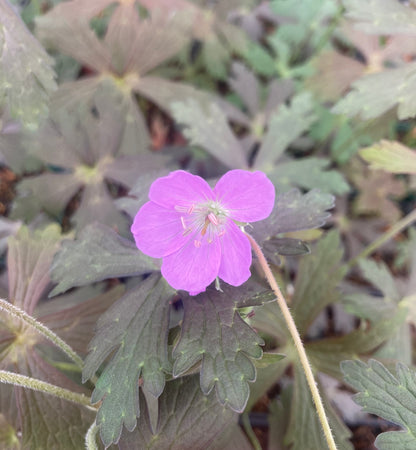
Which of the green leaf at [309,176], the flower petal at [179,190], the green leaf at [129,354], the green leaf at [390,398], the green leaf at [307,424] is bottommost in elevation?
the green leaf at [307,424]

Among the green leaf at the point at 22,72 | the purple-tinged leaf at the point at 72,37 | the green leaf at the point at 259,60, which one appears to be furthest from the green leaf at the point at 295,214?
the green leaf at the point at 259,60

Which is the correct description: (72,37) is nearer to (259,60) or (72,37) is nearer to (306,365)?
(259,60)

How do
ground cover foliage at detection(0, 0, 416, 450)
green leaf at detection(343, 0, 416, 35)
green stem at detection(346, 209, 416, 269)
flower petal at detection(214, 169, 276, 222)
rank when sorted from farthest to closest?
1. green stem at detection(346, 209, 416, 269)
2. green leaf at detection(343, 0, 416, 35)
3. ground cover foliage at detection(0, 0, 416, 450)
4. flower petal at detection(214, 169, 276, 222)

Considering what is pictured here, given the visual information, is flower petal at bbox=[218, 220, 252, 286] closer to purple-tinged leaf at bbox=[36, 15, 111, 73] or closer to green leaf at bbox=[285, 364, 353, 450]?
green leaf at bbox=[285, 364, 353, 450]

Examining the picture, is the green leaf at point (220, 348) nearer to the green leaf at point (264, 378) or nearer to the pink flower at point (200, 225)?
the pink flower at point (200, 225)

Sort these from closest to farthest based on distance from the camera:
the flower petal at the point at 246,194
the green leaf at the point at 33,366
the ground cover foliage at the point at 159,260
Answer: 1. the flower petal at the point at 246,194
2. the ground cover foliage at the point at 159,260
3. the green leaf at the point at 33,366

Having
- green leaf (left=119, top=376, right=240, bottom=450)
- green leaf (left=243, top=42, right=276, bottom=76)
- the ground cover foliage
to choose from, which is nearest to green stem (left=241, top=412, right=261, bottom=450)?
the ground cover foliage

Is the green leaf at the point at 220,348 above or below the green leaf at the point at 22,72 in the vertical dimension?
below
